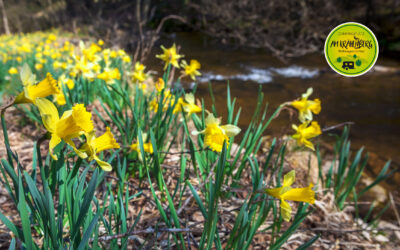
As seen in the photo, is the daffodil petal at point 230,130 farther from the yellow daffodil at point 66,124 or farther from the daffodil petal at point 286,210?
the yellow daffodil at point 66,124

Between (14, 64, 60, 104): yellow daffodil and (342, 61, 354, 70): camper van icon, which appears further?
(342, 61, 354, 70): camper van icon

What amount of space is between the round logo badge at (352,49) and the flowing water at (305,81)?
701mm

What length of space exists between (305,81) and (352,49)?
114 cm

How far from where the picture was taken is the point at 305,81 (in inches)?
75.8

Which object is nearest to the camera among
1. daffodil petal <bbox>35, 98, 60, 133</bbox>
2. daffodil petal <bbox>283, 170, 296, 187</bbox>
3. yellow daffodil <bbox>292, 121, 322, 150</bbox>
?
daffodil petal <bbox>35, 98, 60, 133</bbox>

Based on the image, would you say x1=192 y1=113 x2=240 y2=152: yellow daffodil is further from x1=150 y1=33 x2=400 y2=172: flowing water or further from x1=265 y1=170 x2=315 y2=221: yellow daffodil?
x1=150 y1=33 x2=400 y2=172: flowing water

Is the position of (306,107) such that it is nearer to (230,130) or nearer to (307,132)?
(307,132)

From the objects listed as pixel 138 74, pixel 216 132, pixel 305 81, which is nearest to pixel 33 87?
pixel 216 132

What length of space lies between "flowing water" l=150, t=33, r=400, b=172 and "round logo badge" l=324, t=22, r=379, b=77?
701mm

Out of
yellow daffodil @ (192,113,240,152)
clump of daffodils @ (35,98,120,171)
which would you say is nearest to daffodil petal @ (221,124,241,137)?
yellow daffodil @ (192,113,240,152)

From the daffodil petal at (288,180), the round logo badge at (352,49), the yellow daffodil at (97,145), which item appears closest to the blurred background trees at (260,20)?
the round logo badge at (352,49)

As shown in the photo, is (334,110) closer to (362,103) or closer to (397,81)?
(362,103)

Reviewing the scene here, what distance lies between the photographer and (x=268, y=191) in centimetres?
70

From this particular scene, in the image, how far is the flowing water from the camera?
2011mm
